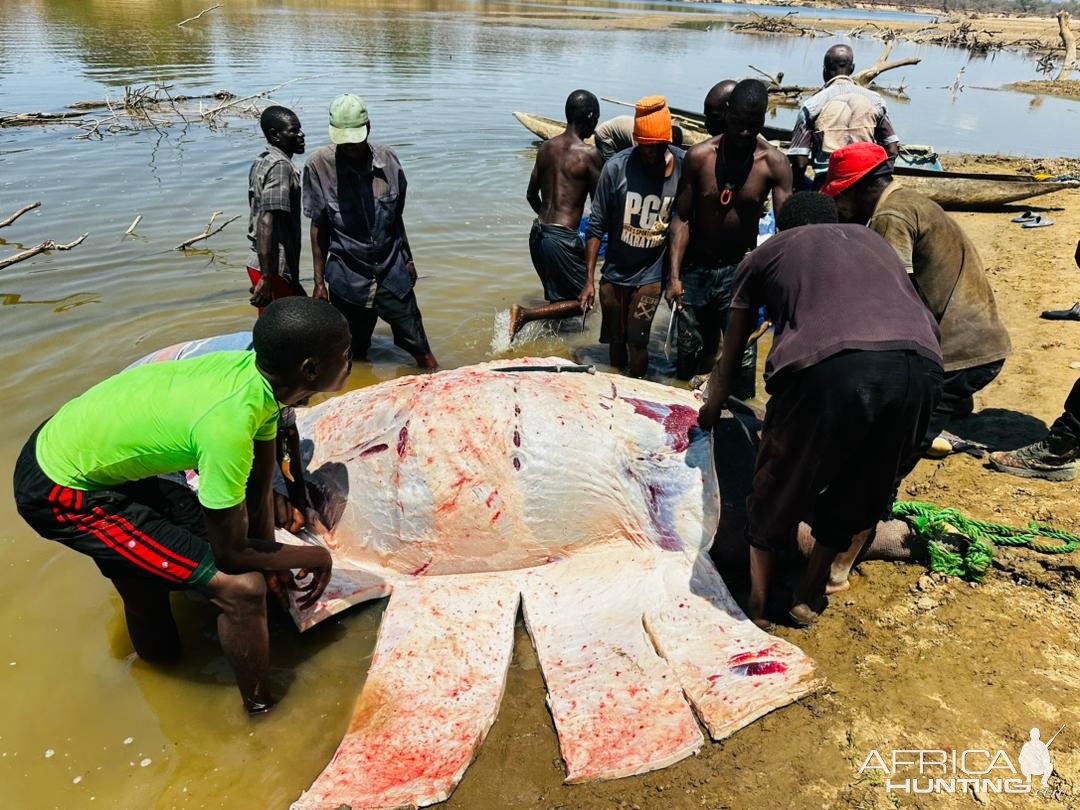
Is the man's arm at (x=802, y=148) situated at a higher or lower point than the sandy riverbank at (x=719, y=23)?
lower

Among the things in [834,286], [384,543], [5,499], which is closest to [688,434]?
[834,286]

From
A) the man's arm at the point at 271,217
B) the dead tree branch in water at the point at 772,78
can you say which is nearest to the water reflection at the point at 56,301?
the man's arm at the point at 271,217

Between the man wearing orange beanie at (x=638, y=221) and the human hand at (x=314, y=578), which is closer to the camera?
the human hand at (x=314, y=578)

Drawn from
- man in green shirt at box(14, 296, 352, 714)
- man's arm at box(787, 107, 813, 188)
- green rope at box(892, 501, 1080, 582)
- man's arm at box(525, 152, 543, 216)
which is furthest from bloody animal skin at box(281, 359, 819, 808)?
man's arm at box(787, 107, 813, 188)

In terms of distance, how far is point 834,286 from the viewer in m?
2.33

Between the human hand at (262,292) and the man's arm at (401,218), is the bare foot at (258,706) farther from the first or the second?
the man's arm at (401,218)

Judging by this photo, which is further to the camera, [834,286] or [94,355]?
[94,355]

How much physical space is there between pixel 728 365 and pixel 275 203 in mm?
3248

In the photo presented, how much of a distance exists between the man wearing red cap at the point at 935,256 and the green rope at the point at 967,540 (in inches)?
11.4

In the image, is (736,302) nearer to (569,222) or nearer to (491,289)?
(569,222)

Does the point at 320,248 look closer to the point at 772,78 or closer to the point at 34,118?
the point at 34,118

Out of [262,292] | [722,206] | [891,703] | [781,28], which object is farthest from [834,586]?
[781,28]

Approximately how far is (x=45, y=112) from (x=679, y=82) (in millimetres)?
16841

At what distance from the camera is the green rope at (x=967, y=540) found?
9.99 ft
